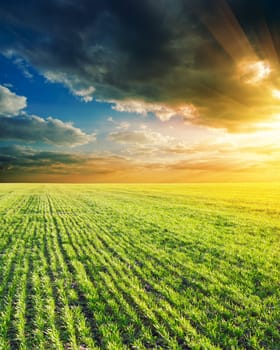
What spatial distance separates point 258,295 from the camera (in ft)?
25.7

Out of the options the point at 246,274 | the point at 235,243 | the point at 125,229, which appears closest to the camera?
the point at 246,274

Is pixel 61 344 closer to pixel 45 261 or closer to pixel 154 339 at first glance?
pixel 154 339

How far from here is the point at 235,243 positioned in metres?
→ 14.5

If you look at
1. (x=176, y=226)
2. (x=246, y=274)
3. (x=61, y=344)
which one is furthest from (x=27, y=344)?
(x=176, y=226)

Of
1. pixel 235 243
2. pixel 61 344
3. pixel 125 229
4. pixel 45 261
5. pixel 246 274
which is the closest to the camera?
pixel 61 344

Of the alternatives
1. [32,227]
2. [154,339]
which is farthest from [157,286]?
[32,227]

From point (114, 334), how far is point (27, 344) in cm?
194

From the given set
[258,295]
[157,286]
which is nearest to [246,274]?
[258,295]

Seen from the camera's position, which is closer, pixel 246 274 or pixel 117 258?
pixel 246 274

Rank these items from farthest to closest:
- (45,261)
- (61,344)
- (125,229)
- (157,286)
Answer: (125,229), (45,261), (157,286), (61,344)

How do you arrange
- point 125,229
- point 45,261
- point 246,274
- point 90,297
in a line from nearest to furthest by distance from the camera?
point 90,297, point 246,274, point 45,261, point 125,229

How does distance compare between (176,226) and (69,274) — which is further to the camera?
(176,226)

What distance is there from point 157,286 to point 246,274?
366cm

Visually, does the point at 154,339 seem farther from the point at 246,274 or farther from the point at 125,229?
the point at 125,229
